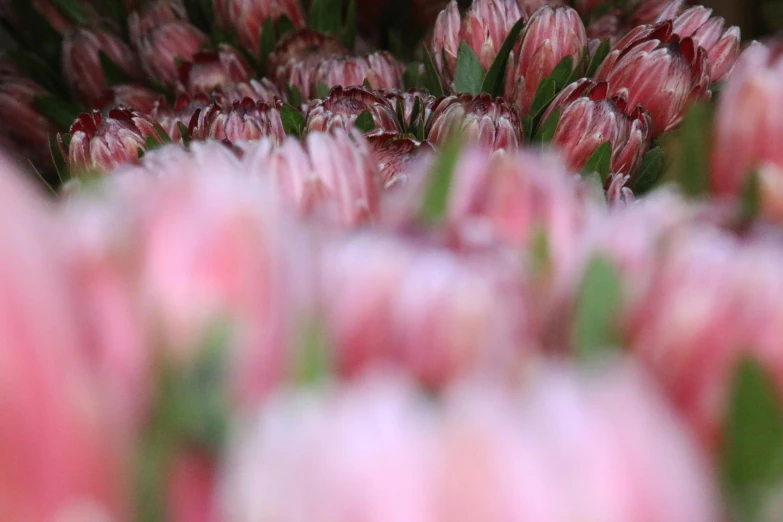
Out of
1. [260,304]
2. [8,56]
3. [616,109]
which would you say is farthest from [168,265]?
[8,56]

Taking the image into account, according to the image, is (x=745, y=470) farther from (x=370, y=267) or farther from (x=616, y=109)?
(x=616, y=109)

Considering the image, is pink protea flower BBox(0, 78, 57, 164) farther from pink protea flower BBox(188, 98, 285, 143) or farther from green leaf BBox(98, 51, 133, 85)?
pink protea flower BBox(188, 98, 285, 143)

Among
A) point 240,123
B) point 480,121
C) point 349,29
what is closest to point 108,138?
point 240,123

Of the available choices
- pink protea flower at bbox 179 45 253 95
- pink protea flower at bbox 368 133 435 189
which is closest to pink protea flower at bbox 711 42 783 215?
pink protea flower at bbox 368 133 435 189

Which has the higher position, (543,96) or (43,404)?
(43,404)

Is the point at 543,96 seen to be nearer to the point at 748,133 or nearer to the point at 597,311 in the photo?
the point at 748,133
